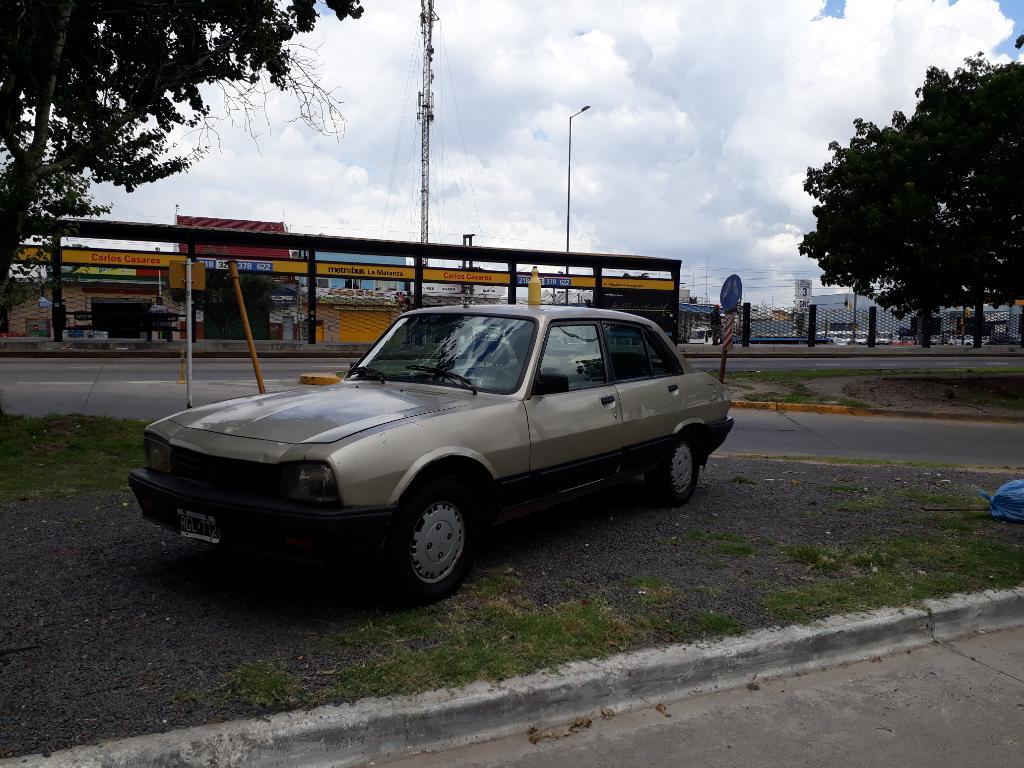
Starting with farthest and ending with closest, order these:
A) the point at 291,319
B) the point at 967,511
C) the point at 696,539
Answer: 1. the point at 291,319
2. the point at 967,511
3. the point at 696,539

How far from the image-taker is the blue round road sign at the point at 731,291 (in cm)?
1702

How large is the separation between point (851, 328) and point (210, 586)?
43.3m

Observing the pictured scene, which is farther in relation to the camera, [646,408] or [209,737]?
[646,408]

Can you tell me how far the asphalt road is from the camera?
1056 cm

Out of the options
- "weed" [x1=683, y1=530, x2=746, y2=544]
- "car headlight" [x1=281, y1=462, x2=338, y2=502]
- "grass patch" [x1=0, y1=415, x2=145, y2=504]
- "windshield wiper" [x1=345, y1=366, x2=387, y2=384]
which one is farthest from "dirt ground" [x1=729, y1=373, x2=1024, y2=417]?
"car headlight" [x1=281, y1=462, x2=338, y2=502]

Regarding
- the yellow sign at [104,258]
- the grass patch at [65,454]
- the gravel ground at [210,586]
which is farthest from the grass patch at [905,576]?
the yellow sign at [104,258]

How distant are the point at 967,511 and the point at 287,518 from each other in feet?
17.8

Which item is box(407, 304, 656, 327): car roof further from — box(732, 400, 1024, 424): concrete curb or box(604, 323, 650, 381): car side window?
box(732, 400, 1024, 424): concrete curb

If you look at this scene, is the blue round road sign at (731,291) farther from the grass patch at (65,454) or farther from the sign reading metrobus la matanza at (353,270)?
the sign reading metrobus la matanza at (353,270)

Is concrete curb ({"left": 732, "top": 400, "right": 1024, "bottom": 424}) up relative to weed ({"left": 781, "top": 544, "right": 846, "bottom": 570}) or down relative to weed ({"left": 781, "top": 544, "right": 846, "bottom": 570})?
up

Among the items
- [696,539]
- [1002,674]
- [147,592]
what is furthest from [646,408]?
[147,592]

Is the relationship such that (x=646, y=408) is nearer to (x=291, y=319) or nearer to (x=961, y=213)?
(x=961, y=213)

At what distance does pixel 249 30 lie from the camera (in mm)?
8406

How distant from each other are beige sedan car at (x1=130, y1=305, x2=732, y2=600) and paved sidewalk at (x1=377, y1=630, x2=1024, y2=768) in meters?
1.17
